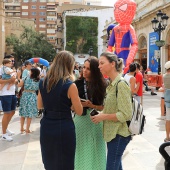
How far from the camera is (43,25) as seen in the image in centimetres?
9325

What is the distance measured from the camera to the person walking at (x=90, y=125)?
10.5ft

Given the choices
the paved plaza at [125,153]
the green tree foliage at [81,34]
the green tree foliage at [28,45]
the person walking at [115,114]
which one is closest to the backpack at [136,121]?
the person walking at [115,114]

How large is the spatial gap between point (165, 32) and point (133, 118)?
17.9m

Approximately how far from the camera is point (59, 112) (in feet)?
8.55

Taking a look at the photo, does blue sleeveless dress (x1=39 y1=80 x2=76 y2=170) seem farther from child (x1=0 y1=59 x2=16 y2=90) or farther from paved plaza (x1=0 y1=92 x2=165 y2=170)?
child (x1=0 y1=59 x2=16 y2=90)

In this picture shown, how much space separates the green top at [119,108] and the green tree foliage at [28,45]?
4651 centimetres

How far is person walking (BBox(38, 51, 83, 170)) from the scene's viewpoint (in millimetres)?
2592

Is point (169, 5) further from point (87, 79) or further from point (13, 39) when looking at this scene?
point (13, 39)

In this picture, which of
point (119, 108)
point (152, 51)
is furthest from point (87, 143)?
point (152, 51)

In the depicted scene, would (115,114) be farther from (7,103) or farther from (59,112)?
(7,103)

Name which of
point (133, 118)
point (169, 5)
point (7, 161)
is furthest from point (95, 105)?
point (169, 5)

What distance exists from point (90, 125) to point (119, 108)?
0.74m

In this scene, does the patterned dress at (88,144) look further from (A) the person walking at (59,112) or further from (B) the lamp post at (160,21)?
(B) the lamp post at (160,21)

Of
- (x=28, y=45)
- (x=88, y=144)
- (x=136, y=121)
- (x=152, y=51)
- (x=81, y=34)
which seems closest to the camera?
(x=136, y=121)
